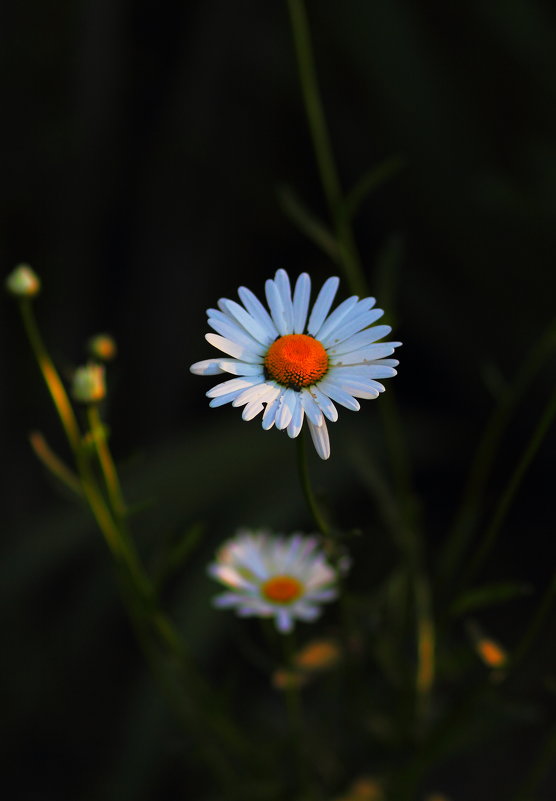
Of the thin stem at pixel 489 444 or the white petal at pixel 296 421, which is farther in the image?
the thin stem at pixel 489 444

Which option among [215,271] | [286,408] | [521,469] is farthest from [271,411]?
[215,271]

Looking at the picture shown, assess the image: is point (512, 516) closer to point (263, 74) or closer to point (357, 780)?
point (357, 780)

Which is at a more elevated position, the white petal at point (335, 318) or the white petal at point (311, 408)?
the white petal at point (335, 318)

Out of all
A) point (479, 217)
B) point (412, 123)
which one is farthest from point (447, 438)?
point (412, 123)

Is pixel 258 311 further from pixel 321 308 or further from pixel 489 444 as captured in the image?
pixel 489 444

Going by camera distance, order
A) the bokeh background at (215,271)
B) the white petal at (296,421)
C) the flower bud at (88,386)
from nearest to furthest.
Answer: the white petal at (296,421), the flower bud at (88,386), the bokeh background at (215,271)

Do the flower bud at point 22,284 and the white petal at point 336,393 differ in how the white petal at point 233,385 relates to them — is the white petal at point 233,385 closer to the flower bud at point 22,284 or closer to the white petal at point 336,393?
the white petal at point 336,393

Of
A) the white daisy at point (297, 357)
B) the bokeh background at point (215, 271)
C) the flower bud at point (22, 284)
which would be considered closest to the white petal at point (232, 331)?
the white daisy at point (297, 357)
